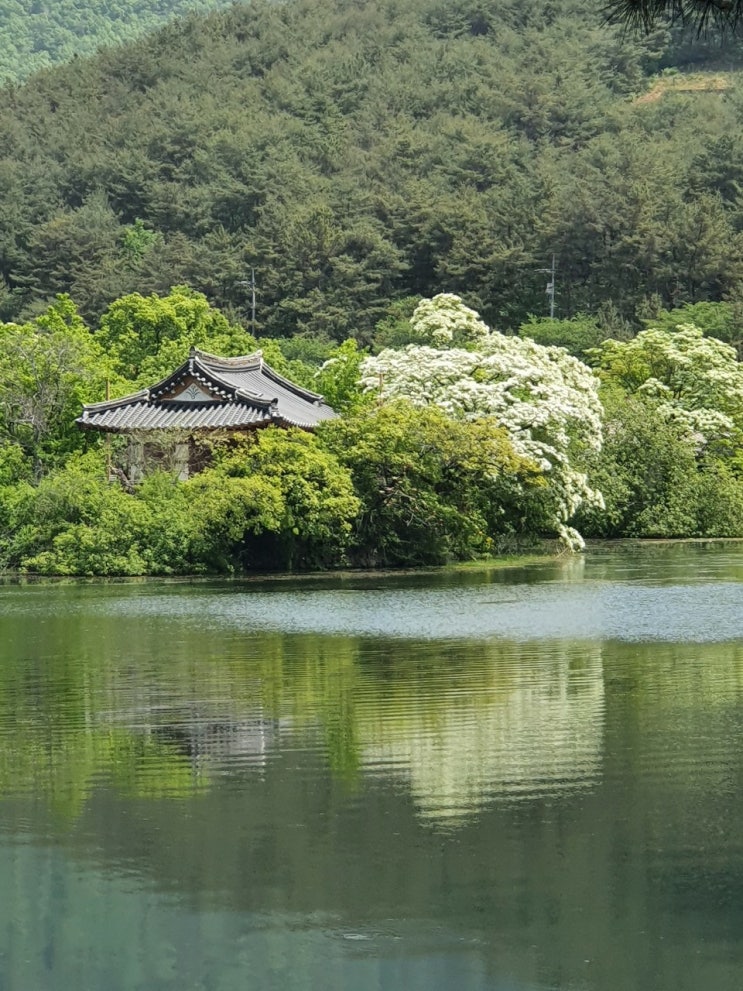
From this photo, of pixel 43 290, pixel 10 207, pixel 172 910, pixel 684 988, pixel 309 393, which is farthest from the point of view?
pixel 10 207

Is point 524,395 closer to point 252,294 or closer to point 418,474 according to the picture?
point 418,474

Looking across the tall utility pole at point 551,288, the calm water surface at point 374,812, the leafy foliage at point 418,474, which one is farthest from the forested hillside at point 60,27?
the calm water surface at point 374,812

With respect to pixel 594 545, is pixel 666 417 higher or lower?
higher

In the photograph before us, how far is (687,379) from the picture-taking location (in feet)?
143

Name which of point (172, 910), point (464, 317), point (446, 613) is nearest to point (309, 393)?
point (464, 317)

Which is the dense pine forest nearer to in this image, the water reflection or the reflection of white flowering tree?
the reflection of white flowering tree

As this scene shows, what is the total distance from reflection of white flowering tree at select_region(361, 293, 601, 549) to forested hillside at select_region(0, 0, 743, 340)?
24.9 metres

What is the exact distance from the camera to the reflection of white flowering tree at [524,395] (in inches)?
1291

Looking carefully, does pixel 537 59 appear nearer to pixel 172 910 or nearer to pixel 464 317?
pixel 464 317

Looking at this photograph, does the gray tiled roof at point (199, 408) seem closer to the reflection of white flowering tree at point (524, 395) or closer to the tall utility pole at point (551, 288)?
the reflection of white flowering tree at point (524, 395)

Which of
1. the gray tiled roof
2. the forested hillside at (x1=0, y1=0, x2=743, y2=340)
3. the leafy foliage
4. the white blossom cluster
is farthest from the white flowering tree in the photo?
the forested hillside at (x1=0, y1=0, x2=743, y2=340)

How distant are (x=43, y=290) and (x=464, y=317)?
33.1 m

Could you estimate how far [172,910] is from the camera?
735 cm

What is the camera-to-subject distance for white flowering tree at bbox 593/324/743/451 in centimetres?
4144
